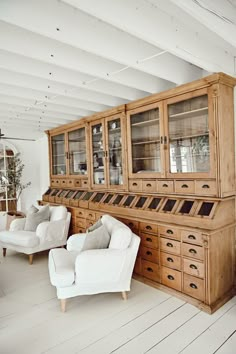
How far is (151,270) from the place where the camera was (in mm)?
3078

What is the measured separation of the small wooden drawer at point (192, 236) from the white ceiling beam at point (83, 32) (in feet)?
5.47

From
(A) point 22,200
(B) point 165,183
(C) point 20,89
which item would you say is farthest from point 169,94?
(A) point 22,200

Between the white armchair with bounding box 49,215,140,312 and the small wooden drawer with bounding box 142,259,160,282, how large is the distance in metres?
0.45

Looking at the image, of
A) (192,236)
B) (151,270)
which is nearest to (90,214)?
(151,270)

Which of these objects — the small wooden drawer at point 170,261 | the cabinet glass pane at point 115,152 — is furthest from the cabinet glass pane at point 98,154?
the small wooden drawer at point 170,261

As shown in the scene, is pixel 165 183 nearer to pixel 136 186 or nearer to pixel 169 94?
pixel 136 186

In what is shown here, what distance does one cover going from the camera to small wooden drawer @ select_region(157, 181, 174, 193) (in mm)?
3096

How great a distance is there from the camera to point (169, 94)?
9.84 feet

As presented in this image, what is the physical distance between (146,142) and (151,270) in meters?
1.69

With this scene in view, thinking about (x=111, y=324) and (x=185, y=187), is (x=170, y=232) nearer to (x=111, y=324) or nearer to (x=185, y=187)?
(x=185, y=187)

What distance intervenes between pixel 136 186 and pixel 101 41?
2003 mm

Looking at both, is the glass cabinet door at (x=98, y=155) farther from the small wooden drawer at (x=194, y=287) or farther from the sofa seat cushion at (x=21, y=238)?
the small wooden drawer at (x=194, y=287)

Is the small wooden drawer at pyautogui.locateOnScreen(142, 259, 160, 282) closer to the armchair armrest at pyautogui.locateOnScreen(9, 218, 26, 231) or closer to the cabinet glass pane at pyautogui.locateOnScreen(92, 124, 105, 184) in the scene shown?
the cabinet glass pane at pyautogui.locateOnScreen(92, 124, 105, 184)

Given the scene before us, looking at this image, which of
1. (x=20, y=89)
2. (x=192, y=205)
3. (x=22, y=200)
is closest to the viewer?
(x=192, y=205)
